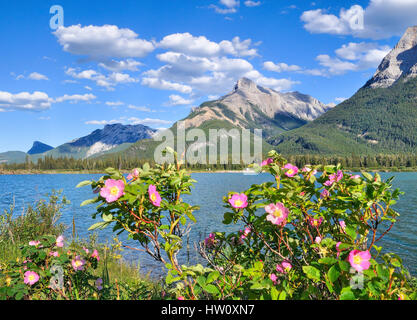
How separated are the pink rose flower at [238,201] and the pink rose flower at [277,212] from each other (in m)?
0.28

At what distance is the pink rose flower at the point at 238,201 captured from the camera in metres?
3.00

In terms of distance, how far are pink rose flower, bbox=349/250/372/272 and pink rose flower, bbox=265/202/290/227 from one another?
2.18 ft

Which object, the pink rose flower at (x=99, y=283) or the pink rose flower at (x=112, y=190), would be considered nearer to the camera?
the pink rose flower at (x=112, y=190)

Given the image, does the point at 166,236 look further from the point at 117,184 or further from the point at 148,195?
the point at 117,184

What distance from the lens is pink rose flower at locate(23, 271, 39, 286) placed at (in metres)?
3.57

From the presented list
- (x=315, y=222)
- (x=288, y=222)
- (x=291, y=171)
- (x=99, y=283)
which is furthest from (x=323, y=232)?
(x=99, y=283)

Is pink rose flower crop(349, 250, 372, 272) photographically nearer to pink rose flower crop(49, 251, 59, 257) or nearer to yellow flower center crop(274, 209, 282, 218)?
yellow flower center crop(274, 209, 282, 218)

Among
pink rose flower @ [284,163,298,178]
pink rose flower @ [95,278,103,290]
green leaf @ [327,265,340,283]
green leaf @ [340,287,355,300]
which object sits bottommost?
pink rose flower @ [95,278,103,290]

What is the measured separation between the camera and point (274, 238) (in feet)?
12.6

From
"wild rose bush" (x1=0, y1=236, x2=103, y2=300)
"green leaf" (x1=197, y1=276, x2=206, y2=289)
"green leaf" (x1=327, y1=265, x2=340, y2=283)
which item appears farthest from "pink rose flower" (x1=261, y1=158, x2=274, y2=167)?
"wild rose bush" (x1=0, y1=236, x2=103, y2=300)

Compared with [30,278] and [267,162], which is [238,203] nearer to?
[267,162]

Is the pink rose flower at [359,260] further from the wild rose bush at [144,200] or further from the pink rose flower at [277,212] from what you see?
the wild rose bush at [144,200]

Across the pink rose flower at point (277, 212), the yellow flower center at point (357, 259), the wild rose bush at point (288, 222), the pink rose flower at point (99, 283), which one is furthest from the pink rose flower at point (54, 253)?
the yellow flower center at point (357, 259)

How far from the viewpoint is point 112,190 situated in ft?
8.59
